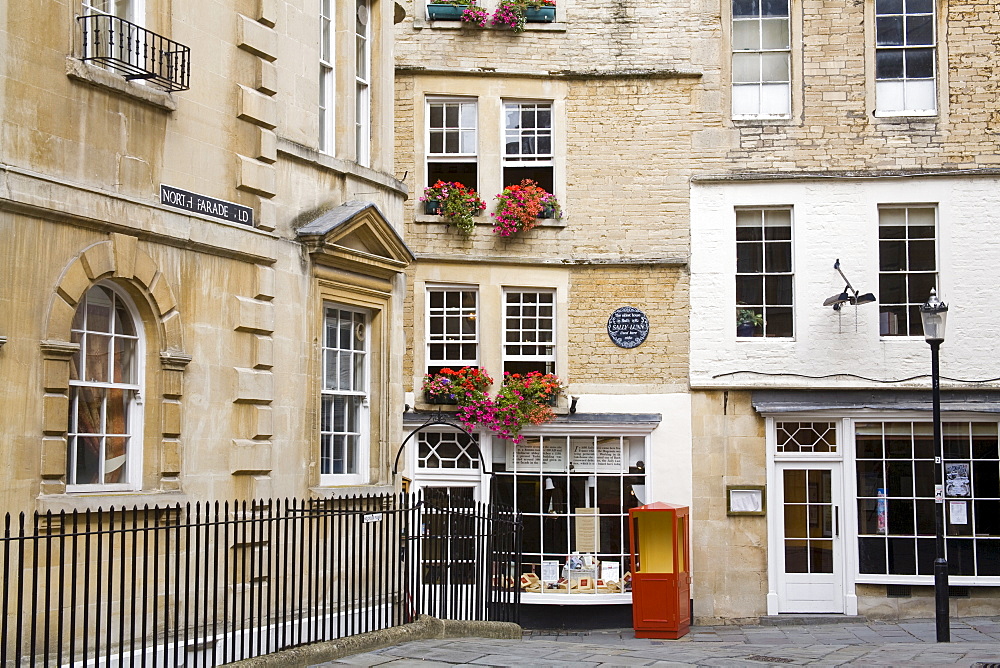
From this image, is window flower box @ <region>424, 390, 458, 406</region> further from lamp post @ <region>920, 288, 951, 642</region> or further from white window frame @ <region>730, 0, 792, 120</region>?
lamp post @ <region>920, 288, 951, 642</region>

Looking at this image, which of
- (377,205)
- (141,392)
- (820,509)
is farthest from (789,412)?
(141,392)

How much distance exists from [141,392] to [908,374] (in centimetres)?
1310

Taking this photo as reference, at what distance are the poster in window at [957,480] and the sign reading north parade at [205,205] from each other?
12.6 metres

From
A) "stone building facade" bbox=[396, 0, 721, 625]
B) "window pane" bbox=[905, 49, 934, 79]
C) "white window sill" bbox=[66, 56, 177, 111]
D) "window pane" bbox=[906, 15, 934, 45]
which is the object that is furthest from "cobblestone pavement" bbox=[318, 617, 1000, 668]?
"window pane" bbox=[906, 15, 934, 45]

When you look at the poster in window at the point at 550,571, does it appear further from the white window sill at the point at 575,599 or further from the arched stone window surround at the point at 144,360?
the arched stone window surround at the point at 144,360

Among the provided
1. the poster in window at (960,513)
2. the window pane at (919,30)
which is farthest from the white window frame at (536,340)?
→ the window pane at (919,30)

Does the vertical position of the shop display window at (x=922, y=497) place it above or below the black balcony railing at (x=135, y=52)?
below

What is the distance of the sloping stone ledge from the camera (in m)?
10.2

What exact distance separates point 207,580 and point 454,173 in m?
11.6

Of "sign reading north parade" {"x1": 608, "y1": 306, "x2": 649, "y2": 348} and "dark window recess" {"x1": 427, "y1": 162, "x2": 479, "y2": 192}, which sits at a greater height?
"dark window recess" {"x1": 427, "y1": 162, "x2": 479, "y2": 192}

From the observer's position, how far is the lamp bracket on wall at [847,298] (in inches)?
775

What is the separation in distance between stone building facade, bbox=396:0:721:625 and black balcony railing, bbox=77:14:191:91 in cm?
898

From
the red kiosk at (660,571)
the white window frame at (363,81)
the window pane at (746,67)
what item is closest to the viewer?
the white window frame at (363,81)

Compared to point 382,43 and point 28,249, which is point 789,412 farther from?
point 28,249
